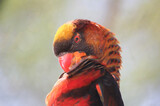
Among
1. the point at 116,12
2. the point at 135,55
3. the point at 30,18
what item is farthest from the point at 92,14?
the point at 30,18

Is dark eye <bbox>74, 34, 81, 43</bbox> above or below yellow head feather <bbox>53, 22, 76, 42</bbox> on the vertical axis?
below

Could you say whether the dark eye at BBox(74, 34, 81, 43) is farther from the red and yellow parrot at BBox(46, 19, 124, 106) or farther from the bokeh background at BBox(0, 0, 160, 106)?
the bokeh background at BBox(0, 0, 160, 106)

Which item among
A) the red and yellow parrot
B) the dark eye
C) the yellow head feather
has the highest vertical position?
the yellow head feather

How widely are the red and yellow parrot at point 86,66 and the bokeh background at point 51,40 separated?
1.26 feet

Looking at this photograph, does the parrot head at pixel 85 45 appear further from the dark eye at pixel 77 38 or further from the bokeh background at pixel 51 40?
the bokeh background at pixel 51 40

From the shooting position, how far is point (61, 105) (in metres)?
0.74

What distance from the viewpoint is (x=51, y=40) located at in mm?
1567

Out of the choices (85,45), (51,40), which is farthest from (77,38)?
(51,40)

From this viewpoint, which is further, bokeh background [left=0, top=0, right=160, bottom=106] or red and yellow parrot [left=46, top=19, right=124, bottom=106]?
bokeh background [left=0, top=0, right=160, bottom=106]

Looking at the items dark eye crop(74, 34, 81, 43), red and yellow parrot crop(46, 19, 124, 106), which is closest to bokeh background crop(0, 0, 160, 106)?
red and yellow parrot crop(46, 19, 124, 106)

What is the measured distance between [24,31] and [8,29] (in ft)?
0.63

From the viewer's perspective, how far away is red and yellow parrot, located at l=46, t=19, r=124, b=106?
74 cm

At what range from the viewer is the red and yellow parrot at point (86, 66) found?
738mm

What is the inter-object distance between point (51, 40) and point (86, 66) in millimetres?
842
